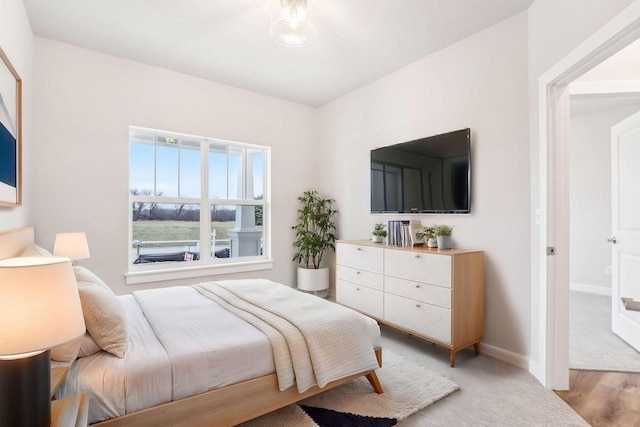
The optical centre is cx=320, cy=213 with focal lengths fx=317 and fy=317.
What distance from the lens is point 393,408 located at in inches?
73.0

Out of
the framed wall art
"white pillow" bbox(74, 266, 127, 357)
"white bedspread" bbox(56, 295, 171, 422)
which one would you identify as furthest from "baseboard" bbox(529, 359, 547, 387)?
the framed wall art

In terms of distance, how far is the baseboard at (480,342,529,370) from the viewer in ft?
7.86

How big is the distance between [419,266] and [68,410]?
7.56ft

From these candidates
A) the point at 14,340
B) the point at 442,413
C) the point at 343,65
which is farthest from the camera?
the point at 343,65

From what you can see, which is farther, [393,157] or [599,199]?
[599,199]

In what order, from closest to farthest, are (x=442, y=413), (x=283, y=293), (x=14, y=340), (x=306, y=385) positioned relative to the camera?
(x=14, y=340) < (x=306, y=385) < (x=442, y=413) < (x=283, y=293)

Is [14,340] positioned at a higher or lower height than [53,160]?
lower

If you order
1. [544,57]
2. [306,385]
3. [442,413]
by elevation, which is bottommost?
[442,413]

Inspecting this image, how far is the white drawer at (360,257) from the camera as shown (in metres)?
3.04

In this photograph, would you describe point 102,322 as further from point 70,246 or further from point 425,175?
point 425,175

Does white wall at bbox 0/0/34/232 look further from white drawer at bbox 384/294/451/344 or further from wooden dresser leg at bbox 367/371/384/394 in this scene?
white drawer at bbox 384/294/451/344

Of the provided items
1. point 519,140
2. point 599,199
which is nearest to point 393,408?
point 519,140

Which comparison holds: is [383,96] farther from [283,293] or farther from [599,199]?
[599,199]

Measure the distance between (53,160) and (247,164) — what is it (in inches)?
78.4
